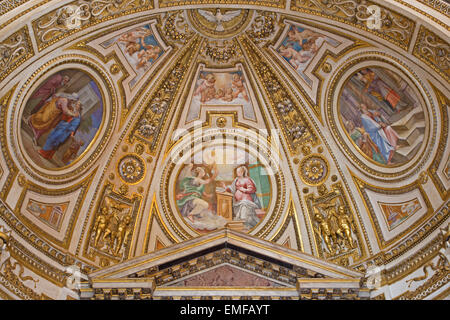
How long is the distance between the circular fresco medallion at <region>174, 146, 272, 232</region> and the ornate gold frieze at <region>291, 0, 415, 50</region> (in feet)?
16.8

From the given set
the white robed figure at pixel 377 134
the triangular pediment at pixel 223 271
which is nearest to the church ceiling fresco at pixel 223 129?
the white robed figure at pixel 377 134

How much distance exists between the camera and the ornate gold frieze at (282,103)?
19047 millimetres

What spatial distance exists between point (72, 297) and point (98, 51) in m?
6.60

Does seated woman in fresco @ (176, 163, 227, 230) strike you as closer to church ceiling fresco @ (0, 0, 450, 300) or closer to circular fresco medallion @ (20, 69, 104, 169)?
church ceiling fresco @ (0, 0, 450, 300)

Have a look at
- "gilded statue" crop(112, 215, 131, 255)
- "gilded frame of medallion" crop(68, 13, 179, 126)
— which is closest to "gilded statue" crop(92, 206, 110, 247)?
"gilded statue" crop(112, 215, 131, 255)

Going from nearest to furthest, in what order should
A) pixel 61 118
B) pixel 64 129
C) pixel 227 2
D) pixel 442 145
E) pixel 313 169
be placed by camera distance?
pixel 442 145
pixel 227 2
pixel 61 118
pixel 64 129
pixel 313 169

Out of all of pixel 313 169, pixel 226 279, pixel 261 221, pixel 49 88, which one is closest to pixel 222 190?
pixel 261 221

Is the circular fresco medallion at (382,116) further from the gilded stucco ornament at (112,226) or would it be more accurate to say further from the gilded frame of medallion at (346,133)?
the gilded stucco ornament at (112,226)

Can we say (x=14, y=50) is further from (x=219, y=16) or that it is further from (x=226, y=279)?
(x=226, y=279)

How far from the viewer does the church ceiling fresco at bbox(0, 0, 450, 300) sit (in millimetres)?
15492

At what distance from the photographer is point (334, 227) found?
17.9m

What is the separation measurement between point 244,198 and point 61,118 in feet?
19.0

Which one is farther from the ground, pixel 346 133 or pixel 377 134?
pixel 346 133
